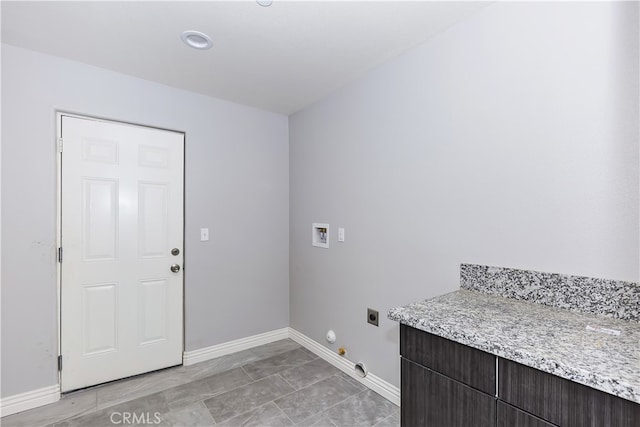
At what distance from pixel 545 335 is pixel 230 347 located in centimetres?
263

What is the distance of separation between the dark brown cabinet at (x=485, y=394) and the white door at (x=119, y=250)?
2.13 m

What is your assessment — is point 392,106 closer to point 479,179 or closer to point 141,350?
point 479,179

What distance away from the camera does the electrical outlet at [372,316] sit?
2289mm

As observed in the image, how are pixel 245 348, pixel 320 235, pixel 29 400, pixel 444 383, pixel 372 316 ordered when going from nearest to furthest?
pixel 444 383
pixel 29 400
pixel 372 316
pixel 320 235
pixel 245 348

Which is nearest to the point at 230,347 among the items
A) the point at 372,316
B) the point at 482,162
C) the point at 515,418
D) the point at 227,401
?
the point at 227,401

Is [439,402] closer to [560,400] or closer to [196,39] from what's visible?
[560,400]

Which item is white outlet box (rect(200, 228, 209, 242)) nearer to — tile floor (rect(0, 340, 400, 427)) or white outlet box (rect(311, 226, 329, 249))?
white outlet box (rect(311, 226, 329, 249))

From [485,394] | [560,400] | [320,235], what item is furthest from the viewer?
[320,235]

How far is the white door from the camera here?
2.26 meters

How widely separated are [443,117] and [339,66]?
0.87 metres

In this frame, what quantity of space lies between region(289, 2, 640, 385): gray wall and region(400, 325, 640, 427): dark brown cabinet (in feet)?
2.13

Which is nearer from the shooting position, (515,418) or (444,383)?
(515,418)

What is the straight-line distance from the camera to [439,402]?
119cm

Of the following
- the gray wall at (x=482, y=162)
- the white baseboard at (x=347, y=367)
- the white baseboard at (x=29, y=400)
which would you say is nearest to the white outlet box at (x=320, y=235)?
the gray wall at (x=482, y=162)
